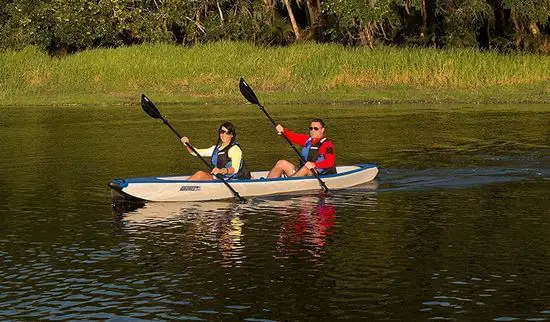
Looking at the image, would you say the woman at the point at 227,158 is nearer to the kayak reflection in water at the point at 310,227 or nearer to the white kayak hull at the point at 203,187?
the white kayak hull at the point at 203,187

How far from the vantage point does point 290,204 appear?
62.0 ft

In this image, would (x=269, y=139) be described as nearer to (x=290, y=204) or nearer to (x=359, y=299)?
(x=290, y=204)

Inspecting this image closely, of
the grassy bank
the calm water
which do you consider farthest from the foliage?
the calm water

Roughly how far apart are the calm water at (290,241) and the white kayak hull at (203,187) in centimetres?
25

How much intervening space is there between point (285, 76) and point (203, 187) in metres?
25.6

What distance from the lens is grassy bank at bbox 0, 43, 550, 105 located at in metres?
42.4

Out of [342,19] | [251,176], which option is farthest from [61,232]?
[342,19]

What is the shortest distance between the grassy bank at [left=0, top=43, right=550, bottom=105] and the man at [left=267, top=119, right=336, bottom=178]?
20.3 m

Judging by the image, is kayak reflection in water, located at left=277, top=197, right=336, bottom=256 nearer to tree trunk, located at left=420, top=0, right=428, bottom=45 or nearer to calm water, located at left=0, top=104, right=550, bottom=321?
calm water, located at left=0, top=104, right=550, bottom=321

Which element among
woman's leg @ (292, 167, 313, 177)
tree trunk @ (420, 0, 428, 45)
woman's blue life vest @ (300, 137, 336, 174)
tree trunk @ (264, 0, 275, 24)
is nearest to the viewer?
woman's leg @ (292, 167, 313, 177)

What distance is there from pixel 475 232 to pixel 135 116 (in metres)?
23.0

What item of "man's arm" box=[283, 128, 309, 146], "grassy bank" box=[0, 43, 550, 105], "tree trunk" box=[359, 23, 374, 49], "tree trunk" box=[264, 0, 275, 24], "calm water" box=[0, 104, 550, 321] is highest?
"tree trunk" box=[264, 0, 275, 24]

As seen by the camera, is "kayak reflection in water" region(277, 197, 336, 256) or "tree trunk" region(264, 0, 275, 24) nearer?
"kayak reflection in water" region(277, 197, 336, 256)

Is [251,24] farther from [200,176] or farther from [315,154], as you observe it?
[200,176]
